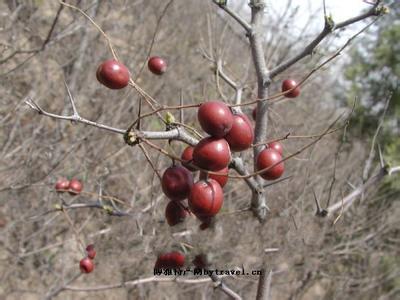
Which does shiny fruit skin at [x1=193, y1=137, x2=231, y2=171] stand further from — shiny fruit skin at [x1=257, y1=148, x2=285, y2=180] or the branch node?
shiny fruit skin at [x1=257, y1=148, x2=285, y2=180]

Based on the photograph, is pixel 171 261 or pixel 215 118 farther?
pixel 171 261

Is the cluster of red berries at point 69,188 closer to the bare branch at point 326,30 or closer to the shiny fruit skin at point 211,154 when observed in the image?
the bare branch at point 326,30

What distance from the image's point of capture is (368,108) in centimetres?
1169

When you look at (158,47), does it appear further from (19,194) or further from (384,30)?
(384,30)

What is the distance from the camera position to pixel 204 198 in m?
1.17

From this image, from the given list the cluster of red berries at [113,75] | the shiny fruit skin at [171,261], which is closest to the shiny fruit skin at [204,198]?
the cluster of red berries at [113,75]

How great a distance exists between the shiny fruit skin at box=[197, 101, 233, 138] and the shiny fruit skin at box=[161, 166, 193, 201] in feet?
0.58

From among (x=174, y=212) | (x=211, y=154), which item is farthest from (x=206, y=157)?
(x=174, y=212)

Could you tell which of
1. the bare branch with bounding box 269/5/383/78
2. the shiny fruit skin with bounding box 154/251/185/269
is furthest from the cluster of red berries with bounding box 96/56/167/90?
the shiny fruit skin with bounding box 154/251/185/269

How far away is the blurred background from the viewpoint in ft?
11.6

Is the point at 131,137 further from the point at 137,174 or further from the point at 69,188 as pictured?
the point at 137,174

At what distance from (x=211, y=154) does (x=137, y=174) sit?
4.73 metres

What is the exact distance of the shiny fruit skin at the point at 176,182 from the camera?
1215 millimetres

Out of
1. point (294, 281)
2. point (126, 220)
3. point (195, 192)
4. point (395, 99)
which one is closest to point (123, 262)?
point (126, 220)
